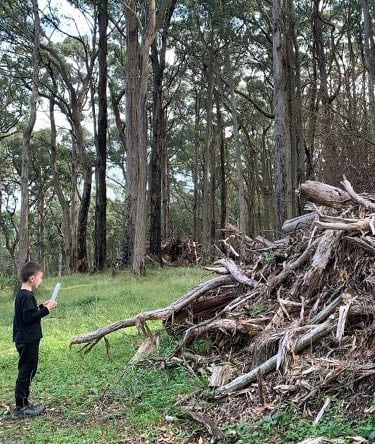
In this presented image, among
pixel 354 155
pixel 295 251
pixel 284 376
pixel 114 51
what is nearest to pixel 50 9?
pixel 114 51

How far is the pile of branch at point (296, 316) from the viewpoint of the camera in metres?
4.50

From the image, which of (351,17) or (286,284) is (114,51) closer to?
(351,17)

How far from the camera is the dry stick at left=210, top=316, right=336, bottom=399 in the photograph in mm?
4859

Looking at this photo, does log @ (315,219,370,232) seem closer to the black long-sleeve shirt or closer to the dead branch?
the dead branch

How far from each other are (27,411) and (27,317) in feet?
3.07

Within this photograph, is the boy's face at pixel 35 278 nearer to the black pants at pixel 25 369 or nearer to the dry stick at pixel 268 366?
the black pants at pixel 25 369

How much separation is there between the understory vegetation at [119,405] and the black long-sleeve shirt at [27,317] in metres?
0.79

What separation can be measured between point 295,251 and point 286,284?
0.58m

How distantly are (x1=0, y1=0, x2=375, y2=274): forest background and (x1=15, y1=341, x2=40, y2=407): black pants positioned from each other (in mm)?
6864

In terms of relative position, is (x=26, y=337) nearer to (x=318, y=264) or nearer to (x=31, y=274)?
(x=31, y=274)

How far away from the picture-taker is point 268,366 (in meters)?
4.94

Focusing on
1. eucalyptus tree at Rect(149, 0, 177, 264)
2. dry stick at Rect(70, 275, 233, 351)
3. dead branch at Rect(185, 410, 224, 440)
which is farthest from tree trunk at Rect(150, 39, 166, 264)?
dead branch at Rect(185, 410, 224, 440)

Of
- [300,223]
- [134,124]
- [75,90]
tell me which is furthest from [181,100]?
[300,223]

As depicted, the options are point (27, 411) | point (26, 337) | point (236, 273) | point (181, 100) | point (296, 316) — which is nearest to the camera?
point (27, 411)
